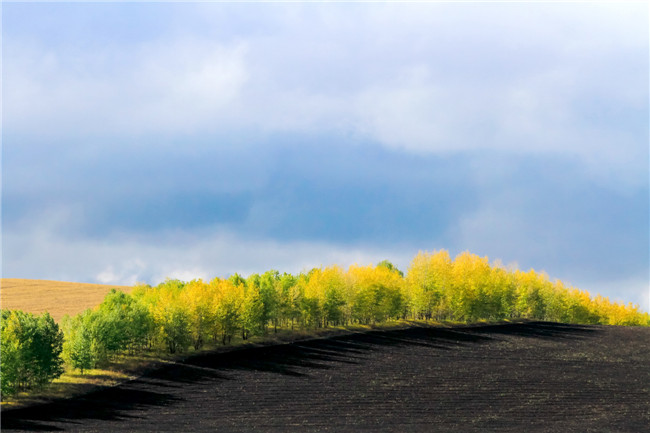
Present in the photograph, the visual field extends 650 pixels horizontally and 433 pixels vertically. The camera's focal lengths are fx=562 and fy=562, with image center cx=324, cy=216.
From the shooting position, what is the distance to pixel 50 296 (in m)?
139

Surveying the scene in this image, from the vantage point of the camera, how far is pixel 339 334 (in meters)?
90.8

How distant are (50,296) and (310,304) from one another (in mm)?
79685

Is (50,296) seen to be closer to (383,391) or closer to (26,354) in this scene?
(26,354)

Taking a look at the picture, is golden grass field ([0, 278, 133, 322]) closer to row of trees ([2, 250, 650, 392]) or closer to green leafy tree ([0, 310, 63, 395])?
row of trees ([2, 250, 650, 392])

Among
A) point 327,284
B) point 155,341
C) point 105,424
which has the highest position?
point 327,284

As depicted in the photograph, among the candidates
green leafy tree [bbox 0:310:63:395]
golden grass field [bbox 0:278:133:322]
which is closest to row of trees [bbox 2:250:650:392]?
green leafy tree [bbox 0:310:63:395]

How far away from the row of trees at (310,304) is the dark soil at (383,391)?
6.21 meters

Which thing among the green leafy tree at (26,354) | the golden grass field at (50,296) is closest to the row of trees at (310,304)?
the green leafy tree at (26,354)

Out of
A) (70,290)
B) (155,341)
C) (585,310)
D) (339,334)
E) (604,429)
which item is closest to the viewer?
(604,429)

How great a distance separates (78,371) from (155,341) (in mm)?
11728

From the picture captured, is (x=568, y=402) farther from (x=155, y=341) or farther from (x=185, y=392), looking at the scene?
(x=155, y=341)

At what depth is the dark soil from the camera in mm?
54062

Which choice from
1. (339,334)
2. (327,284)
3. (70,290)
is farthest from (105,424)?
(70,290)

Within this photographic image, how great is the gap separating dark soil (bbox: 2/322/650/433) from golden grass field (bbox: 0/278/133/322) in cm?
5963
